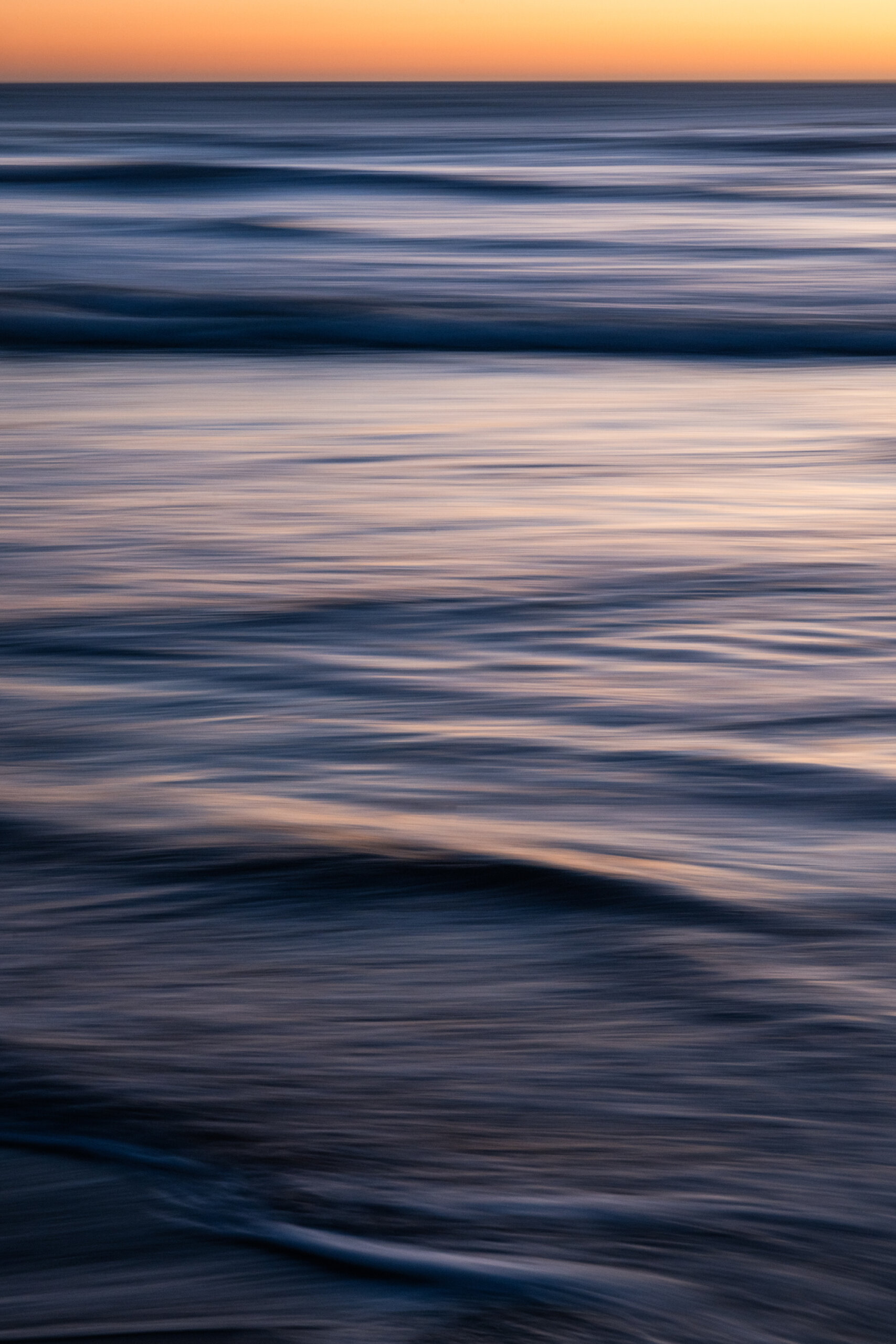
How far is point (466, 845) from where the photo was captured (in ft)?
5.63

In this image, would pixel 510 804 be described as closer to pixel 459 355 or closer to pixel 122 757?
pixel 122 757

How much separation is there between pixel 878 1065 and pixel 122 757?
1.02 meters

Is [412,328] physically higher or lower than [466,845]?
higher

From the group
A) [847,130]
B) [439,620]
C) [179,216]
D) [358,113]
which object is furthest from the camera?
[358,113]

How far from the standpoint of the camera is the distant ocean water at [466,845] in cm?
110

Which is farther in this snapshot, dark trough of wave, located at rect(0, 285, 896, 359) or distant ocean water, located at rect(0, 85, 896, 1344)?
dark trough of wave, located at rect(0, 285, 896, 359)

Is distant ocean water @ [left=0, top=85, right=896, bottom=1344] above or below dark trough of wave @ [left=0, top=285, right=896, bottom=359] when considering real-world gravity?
below

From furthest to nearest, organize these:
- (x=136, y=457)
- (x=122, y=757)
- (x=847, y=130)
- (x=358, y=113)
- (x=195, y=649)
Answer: (x=358, y=113), (x=847, y=130), (x=136, y=457), (x=195, y=649), (x=122, y=757)

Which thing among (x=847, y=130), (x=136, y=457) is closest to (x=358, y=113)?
(x=847, y=130)

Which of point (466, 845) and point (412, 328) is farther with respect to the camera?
point (412, 328)

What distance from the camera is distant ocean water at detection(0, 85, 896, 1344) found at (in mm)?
1099

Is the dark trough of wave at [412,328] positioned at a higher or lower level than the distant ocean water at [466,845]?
higher

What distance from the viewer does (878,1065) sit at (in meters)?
1.28

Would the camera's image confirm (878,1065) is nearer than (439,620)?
Yes
